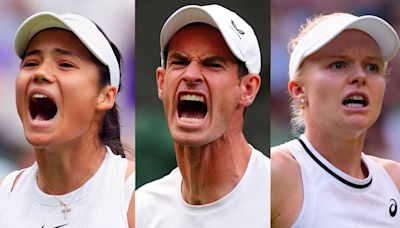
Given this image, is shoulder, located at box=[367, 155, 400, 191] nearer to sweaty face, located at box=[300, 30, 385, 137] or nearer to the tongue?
sweaty face, located at box=[300, 30, 385, 137]

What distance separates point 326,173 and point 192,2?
74 centimetres

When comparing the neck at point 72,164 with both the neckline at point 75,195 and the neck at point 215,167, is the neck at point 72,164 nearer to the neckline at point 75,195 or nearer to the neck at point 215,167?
the neckline at point 75,195

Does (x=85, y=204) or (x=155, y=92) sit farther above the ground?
(x=155, y=92)

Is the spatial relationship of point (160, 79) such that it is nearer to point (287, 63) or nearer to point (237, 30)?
point (237, 30)

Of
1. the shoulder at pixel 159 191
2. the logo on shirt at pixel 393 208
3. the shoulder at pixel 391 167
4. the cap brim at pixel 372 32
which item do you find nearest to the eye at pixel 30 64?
the shoulder at pixel 159 191

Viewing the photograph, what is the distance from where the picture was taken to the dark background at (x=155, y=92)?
8.78 feet

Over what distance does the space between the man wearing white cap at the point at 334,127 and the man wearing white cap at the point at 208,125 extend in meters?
0.11

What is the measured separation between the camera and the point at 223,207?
2.64 metres

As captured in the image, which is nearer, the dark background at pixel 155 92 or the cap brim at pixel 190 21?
the cap brim at pixel 190 21

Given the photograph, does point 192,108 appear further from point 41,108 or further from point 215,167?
point 41,108

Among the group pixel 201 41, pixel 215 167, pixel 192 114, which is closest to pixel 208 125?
pixel 192 114

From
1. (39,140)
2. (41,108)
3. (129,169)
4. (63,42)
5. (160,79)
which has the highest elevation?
(63,42)

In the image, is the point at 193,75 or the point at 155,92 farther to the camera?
the point at 155,92

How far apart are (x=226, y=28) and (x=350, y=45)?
16.7 inches
